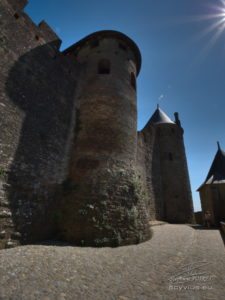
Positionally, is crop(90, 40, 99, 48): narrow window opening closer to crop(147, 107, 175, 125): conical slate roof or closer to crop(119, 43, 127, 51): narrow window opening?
crop(119, 43, 127, 51): narrow window opening

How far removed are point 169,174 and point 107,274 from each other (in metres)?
12.3

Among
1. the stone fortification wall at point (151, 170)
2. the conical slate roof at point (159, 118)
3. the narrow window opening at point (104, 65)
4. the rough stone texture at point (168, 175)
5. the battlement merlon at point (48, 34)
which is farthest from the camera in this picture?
the conical slate roof at point (159, 118)

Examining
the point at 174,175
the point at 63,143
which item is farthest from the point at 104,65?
the point at 174,175

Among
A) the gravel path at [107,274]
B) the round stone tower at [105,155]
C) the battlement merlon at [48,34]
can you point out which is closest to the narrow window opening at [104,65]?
the round stone tower at [105,155]

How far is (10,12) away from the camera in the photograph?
19.5 feet

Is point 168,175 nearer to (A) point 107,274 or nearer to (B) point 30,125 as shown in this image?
(B) point 30,125

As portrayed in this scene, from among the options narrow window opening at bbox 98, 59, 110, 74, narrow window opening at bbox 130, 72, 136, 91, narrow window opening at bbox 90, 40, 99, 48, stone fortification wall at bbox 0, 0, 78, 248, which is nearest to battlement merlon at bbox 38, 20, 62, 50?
stone fortification wall at bbox 0, 0, 78, 248

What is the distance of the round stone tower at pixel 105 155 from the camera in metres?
5.26

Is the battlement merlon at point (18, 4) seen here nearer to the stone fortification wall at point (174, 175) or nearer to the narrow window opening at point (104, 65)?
the narrow window opening at point (104, 65)

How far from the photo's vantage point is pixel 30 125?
551 cm

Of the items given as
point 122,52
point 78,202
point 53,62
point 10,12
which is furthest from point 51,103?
point 122,52

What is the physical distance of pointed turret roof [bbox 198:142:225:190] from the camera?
11430 mm

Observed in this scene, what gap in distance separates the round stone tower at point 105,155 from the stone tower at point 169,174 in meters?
5.86

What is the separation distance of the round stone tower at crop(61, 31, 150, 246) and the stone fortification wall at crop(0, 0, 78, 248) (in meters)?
0.67
